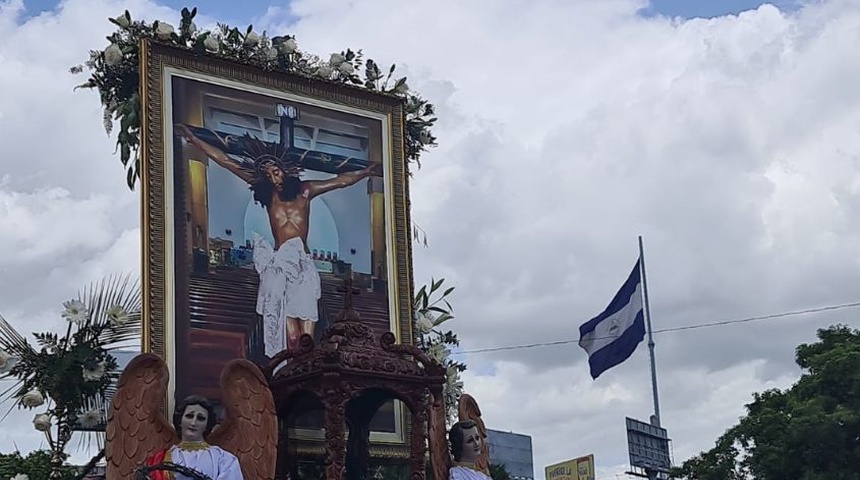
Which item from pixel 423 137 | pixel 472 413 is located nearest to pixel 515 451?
pixel 423 137

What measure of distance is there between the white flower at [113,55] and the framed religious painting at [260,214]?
0.30 meters

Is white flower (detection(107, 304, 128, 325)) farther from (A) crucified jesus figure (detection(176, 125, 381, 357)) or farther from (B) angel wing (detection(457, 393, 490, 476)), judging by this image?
(B) angel wing (detection(457, 393, 490, 476))

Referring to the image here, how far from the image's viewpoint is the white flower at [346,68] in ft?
34.1

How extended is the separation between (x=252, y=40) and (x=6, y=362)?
3240mm

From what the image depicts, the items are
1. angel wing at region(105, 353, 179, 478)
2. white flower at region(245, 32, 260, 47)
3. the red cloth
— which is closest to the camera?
the red cloth

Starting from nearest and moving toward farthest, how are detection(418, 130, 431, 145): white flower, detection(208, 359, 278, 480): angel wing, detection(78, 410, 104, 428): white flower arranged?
detection(208, 359, 278, 480): angel wing → detection(78, 410, 104, 428): white flower → detection(418, 130, 431, 145): white flower

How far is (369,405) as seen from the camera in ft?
30.0

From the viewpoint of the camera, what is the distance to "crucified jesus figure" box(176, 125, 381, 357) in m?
9.41

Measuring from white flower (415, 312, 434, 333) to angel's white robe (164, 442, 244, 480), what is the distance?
3270 millimetres

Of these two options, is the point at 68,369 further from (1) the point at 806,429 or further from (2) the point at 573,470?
(2) the point at 573,470

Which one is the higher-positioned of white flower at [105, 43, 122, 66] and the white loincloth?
white flower at [105, 43, 122, 66]

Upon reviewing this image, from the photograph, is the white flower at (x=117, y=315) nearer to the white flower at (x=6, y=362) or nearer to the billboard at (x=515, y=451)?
the white flower at (x=6, y=362)

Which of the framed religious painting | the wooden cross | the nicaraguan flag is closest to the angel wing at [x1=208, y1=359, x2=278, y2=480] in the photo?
the wooden cross

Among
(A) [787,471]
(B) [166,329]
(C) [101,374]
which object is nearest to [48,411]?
(C) [101,374]
